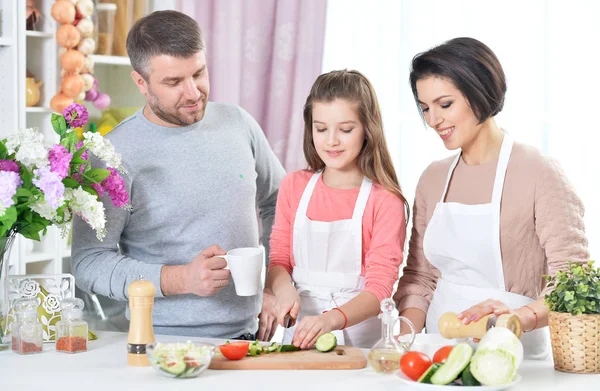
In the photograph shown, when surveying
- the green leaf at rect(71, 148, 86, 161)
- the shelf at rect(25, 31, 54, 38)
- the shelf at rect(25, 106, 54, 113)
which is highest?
the shelf at rect(25, 31, 54, 38)

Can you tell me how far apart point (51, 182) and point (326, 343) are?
0.68 m

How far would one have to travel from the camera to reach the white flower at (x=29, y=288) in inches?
77.7

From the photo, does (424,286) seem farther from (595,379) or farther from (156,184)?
(156,184)

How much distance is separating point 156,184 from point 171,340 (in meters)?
0.44

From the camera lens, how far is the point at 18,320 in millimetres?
1858

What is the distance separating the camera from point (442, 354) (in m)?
1.58

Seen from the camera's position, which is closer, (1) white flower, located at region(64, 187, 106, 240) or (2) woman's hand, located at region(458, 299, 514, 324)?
(2) woman's hand, located at region(458, 299, 514, 324)

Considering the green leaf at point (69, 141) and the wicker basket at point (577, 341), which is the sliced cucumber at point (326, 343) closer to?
the wicker basket at point (577, 341)

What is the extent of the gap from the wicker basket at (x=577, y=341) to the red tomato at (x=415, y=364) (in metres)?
0.31

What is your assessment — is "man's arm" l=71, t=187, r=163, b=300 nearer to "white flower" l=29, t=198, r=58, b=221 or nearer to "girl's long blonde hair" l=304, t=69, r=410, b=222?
"white flower" l=29, t=198, r=58, b=221

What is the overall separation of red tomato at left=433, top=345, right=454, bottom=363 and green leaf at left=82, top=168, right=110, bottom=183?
2.71ft

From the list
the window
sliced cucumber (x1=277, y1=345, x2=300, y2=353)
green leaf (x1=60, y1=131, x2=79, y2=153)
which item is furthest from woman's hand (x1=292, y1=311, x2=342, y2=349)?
the window

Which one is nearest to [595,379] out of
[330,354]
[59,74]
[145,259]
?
[330,354]

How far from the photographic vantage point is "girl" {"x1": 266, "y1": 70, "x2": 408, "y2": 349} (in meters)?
2.12
